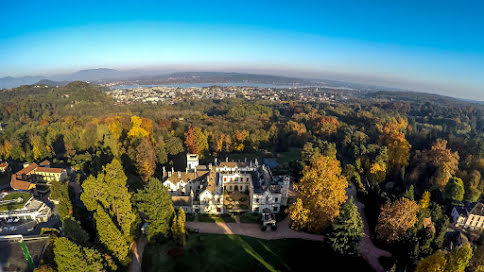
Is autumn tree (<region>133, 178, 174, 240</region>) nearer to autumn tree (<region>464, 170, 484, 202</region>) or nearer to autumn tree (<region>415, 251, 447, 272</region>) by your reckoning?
autumn tree (<region>415, 251, 447, 272</region>)

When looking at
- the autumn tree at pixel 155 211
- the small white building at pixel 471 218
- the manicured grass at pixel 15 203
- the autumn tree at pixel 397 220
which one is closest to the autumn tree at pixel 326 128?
the small white building at pixel 471 218

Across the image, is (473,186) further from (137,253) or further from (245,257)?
(137,253)

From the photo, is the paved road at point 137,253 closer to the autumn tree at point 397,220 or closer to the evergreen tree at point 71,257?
the evergreen tree at point 71,257

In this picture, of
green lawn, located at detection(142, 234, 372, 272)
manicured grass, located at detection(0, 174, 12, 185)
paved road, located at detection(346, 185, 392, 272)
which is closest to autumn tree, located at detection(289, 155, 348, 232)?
green lawn, located at detection(142, 234, 372, 272)

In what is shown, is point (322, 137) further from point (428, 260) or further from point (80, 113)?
point (80, 113)

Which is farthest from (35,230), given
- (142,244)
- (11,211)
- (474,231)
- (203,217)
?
(474,231)
